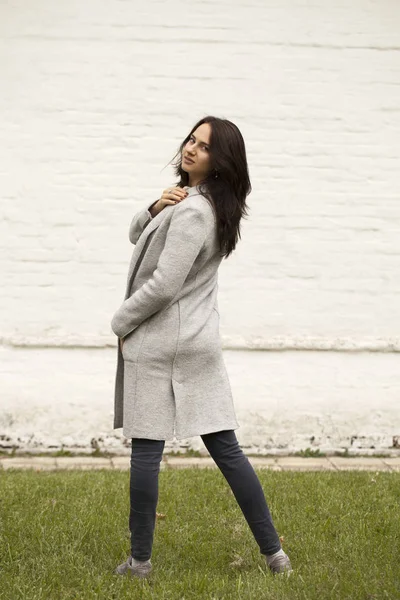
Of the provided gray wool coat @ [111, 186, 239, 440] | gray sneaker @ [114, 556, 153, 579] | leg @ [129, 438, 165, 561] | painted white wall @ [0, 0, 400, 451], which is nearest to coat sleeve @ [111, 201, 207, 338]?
gray wool coat @ [111, 186, 239, 440]

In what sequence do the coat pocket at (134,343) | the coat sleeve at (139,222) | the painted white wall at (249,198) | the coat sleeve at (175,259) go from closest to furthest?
the coat sleeve at (175,259) < the coat pocket at (134,343) < the coat sleeve at (139,222) < the painted white wall at (249,198)

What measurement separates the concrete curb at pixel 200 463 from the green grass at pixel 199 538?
1.16 feet

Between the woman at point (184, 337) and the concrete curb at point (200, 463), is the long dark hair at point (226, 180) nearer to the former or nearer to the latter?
the woman at point (184, 337)

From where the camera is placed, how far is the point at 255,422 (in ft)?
21.7

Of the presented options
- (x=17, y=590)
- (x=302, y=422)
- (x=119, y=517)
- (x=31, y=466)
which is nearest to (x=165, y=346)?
(x=17, y=590)

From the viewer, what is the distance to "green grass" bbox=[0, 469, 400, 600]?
3545mm

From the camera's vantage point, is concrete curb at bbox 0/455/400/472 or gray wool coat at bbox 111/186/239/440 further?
concrete curb at bbox 0/455/400/472

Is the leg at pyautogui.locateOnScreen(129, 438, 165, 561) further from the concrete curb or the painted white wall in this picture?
the painted white wall

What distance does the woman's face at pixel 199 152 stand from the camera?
361 centimetres

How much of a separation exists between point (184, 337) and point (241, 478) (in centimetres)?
60

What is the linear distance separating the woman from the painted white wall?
2.94 metres

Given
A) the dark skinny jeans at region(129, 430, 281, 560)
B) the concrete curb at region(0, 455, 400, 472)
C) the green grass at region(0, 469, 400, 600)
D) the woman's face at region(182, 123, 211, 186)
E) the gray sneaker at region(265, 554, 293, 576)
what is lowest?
the concrete curb at region(0, 455, 400, 472)

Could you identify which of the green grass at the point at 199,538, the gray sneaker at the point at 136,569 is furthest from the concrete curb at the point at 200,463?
the gray sneaker at the point at 136,569

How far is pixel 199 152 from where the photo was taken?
3619 millimetres
